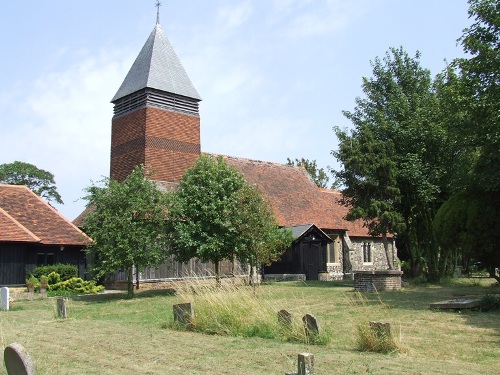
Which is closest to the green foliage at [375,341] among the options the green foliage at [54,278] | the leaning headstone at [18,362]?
the leaning headstone at [18,362]

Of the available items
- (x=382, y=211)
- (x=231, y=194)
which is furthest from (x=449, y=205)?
(x=231, y=194)

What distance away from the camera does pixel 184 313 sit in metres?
12.6

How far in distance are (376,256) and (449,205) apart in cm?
2063

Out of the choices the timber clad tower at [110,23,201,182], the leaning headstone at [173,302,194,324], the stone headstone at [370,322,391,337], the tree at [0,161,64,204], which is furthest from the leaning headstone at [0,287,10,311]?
the tree at [0,161,64,204]

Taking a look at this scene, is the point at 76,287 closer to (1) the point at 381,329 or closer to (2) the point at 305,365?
(1) the point at 381,329

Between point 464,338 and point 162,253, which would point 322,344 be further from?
point 162,253

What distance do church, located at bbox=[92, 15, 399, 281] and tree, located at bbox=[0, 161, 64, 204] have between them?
92.7 feet

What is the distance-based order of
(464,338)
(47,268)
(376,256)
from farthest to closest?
1. (376,256)
2. (47,268)
3. (464,338)

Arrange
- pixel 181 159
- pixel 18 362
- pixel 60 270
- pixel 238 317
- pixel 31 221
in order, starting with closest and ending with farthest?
pixel 18 362, pixel 238 317, pixel 60 270, pixel 31 221, pixel 181 159

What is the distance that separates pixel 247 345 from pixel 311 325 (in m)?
1.33

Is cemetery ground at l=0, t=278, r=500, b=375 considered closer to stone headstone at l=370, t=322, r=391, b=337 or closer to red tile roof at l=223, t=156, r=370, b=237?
stone headstone at l=370, t=322, r=391, b=337

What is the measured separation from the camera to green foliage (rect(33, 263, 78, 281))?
26328mm

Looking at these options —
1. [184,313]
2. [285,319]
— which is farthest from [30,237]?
[285,319]

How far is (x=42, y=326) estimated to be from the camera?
44.9 feet
